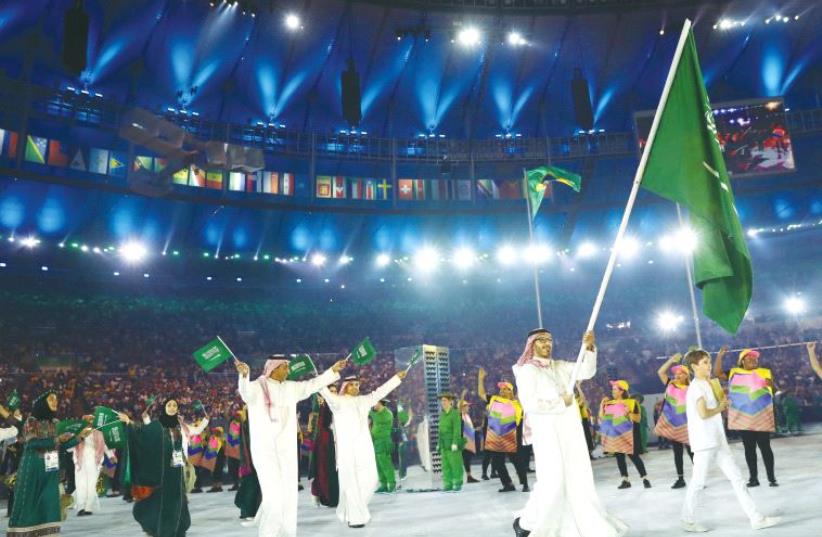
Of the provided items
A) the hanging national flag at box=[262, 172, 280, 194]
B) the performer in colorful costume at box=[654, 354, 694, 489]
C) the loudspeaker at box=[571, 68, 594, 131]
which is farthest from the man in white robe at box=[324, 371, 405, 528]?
the loudspeaker at box=[571, 68, 594, 131]

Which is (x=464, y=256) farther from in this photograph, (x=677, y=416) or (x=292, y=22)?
(x=677, y=416)

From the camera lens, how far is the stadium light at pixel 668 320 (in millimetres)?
32341

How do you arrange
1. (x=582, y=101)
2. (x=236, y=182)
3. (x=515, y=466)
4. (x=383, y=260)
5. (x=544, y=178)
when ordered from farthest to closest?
(x=383, y=260), (x=582, y=101), (x=236, y=182), (x=544, y=178), (x=515, y=466)

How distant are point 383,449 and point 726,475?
25.2 feet

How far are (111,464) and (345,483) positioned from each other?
9820mm

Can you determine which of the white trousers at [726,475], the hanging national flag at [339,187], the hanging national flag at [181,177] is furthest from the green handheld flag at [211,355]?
the hanging national flag at [339,187]

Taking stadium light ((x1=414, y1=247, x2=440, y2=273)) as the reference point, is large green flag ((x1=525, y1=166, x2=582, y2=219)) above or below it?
below

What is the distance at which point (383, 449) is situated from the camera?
1229 centimetres

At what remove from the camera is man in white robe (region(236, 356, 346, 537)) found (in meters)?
6.40

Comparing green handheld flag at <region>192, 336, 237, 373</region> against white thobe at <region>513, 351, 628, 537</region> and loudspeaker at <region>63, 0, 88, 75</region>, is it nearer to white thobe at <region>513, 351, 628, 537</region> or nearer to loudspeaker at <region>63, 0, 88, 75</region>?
white thobe at <region>513, 351, 628, 537</region>

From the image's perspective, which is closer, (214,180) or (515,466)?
(515,466)

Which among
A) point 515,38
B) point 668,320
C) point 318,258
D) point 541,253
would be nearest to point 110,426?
point 318,258

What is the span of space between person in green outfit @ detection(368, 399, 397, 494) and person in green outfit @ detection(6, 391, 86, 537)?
6220 mm

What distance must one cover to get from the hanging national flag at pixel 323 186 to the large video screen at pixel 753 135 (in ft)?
45.2
